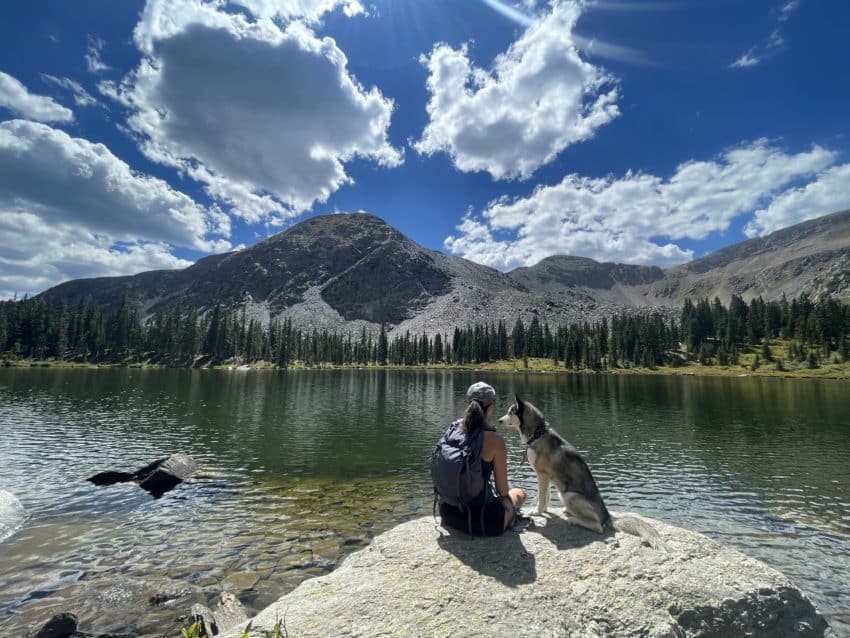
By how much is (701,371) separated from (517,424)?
192 metres

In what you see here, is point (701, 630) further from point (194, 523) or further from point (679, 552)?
point (194, 523)

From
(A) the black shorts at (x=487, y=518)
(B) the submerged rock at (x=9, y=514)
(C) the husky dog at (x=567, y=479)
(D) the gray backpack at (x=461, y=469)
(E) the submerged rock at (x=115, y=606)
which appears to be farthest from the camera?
(B) the submerged rock at (x=9, y=514)

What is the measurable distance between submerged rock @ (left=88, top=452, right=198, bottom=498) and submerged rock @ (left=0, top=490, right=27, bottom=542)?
4.02 m

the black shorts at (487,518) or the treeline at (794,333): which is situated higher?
the treeline at (794,333)

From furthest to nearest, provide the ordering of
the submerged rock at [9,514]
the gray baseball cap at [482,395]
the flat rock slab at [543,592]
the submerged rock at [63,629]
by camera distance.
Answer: the submerged rock at [9,514], the submerged rock at [63,629], the gray baseball cap at [482,395], the flat rock slab at [543,592]

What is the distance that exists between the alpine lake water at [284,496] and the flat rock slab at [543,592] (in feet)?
15.9

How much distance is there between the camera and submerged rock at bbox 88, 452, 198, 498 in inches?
813

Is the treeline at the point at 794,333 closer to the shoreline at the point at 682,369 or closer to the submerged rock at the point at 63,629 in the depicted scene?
the shoreline at the point at 682,369

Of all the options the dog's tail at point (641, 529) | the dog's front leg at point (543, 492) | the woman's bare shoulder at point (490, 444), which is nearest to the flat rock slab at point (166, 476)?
the dog's front leg at point (543, 492)

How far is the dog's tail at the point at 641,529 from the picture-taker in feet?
26.0

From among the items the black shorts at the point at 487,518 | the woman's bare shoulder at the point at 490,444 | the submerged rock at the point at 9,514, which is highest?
the woman's bare shoulder at the point at 490,444

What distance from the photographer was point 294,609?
5.84 m

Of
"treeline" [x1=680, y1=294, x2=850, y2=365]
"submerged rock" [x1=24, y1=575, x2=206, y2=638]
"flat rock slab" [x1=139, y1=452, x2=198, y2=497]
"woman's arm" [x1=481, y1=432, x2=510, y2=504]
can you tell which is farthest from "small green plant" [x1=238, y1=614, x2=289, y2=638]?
"treeline" [x1=680, y1=294, x2=850, y2=365]

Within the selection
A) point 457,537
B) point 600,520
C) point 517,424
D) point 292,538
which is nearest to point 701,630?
point 600,520
